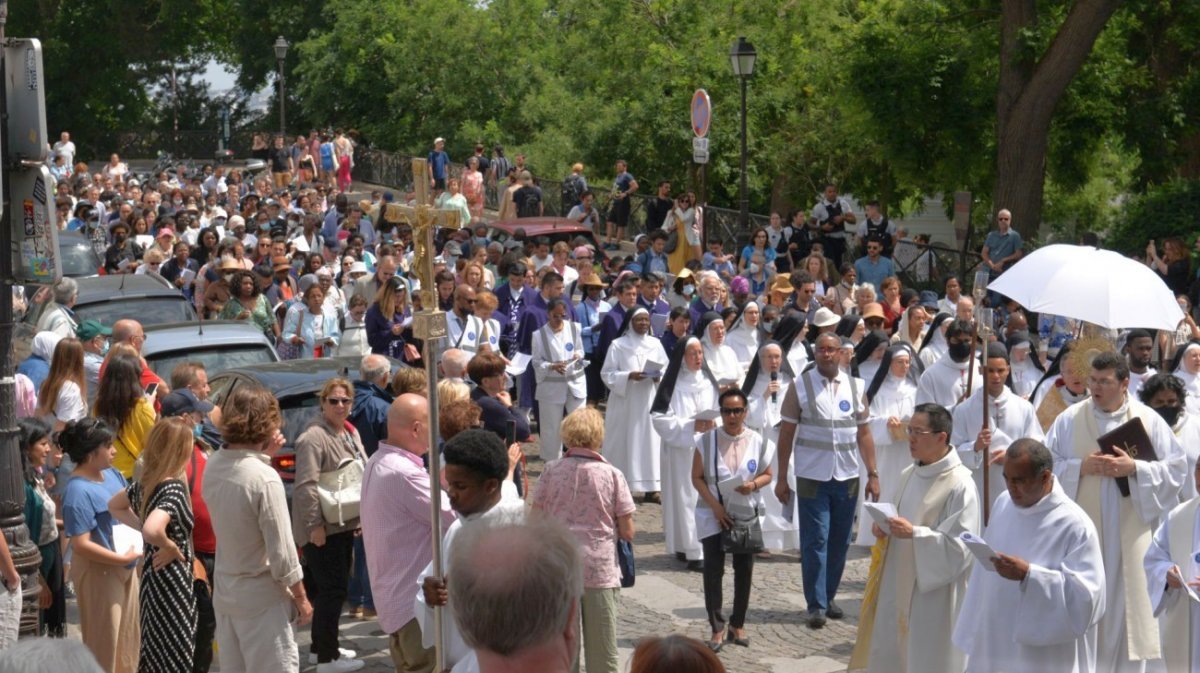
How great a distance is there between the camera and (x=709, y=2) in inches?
1286

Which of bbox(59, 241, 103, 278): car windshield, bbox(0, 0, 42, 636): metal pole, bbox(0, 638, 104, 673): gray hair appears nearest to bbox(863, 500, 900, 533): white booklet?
bbox(0, 0, 42, 636): metal pole

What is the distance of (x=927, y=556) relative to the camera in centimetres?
860

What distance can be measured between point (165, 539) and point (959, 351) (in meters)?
6.71

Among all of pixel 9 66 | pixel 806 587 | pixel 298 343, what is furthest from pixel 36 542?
pixel 298 343

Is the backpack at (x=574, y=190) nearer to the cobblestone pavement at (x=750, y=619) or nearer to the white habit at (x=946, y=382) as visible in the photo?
the cobblestone pavement at (x=750, y=619)

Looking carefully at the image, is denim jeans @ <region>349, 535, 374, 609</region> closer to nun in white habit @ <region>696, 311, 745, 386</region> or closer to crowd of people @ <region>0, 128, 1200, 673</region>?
crowd of people @ <region>0, 128, 1200, 673</region>

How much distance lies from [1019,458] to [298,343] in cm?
952

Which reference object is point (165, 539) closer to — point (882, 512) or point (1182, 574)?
point (882, 512)

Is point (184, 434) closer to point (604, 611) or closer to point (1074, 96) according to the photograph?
point (604, 611)

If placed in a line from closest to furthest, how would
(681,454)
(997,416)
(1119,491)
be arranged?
1. (1119,491)
2. (997,416)
3. (681,454)

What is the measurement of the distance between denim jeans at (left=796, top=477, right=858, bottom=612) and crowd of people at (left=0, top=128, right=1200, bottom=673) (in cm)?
2

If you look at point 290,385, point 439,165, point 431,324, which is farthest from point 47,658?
point 439,165

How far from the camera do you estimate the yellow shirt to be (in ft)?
31.7

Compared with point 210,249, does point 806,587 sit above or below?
below
